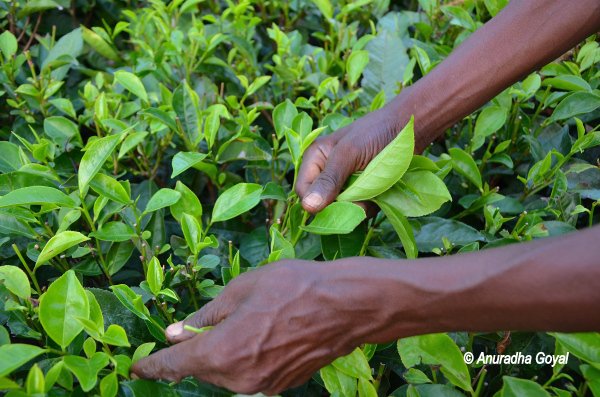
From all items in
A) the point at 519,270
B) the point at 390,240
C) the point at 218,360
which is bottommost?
the point at 390,240

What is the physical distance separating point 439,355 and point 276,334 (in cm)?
33

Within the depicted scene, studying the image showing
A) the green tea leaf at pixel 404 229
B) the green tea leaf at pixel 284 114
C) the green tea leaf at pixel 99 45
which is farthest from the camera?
the green tea leaf at pixel 99 45

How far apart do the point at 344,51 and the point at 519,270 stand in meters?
1.26

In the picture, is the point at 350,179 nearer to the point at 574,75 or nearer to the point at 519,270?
the point at 519,270

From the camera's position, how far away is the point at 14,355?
0.92 meters

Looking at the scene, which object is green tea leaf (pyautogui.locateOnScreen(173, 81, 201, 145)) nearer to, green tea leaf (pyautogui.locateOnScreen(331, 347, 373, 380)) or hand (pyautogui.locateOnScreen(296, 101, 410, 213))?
hand (pyautogui.locateOnScreen(296, 101, 410, 213))

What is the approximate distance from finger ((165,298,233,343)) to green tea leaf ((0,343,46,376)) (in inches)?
8.0

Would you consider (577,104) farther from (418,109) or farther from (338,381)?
(338,381)

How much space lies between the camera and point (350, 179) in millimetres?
1350

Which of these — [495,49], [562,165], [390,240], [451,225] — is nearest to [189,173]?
[390,240]

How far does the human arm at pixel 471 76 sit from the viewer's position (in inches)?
53.4

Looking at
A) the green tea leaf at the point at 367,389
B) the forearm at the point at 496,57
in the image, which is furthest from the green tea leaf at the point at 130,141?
the green tea leaf at the point at 367,389

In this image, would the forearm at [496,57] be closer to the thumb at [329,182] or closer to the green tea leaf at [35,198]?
the thumb at [329,182]

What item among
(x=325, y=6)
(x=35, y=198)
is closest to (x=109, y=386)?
(x=35, y=198)
